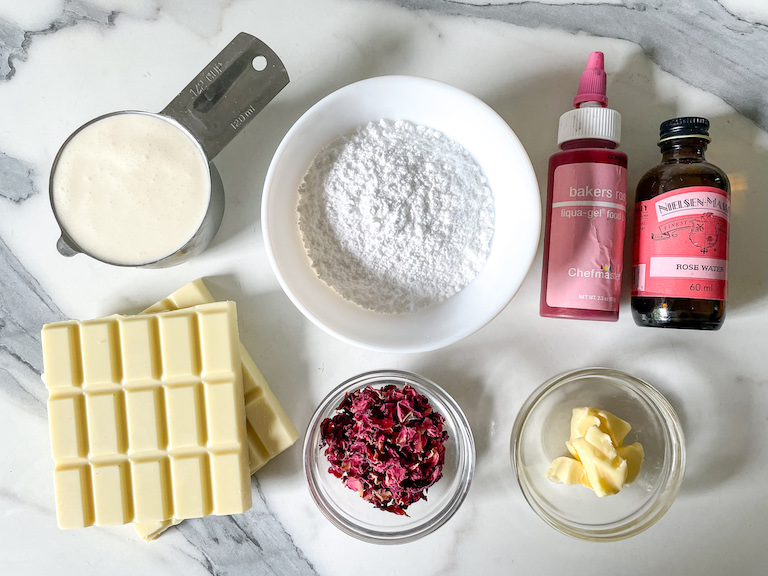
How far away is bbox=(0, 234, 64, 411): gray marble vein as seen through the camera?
908 mm

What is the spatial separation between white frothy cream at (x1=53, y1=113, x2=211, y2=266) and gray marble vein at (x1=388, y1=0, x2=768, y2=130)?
47 cm

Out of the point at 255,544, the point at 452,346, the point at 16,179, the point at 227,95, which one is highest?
the point at 227,95

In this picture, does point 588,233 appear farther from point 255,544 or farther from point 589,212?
point 255,544

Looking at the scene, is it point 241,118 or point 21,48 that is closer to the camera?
point 241,118

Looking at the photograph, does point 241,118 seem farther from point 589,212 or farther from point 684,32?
point 684,32

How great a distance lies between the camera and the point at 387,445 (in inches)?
30.7

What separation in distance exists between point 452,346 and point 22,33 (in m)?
0.91

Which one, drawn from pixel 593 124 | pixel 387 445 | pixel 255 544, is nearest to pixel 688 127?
pixel 593 124

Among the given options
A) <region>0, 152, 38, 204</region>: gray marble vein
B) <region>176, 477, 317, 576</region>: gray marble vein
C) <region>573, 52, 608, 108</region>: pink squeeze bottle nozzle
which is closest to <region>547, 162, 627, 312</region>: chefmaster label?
<region>573, 52, 608, 108</region>: pink squeeze bottle nozzle

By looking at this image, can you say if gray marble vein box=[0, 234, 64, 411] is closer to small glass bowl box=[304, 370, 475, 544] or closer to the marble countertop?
the marble countertop

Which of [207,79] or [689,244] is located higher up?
[207,79]

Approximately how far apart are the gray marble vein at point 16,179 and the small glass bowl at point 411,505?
629 millimetres

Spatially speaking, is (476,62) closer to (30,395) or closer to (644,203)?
(644,203)

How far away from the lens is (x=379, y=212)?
30.6 inches
